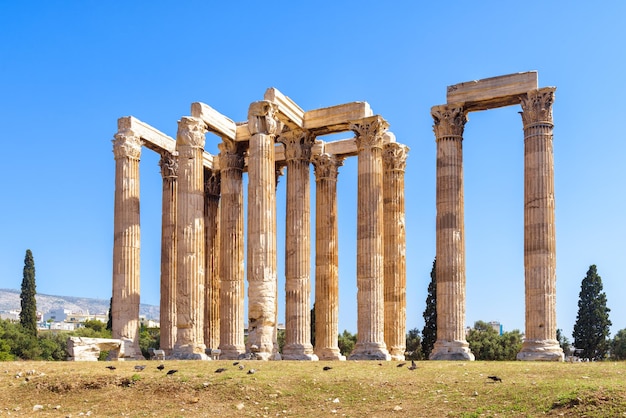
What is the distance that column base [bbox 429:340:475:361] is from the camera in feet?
147

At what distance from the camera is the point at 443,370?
33.9 metres

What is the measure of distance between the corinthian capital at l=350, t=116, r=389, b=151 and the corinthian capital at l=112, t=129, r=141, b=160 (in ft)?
43.8

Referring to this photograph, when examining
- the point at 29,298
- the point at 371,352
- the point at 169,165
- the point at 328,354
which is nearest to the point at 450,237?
the point at 371,352

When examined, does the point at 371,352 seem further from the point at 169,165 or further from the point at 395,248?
the point at 169,165

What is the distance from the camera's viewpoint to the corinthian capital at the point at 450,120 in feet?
156

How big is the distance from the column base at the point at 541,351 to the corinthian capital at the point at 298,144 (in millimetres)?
17494

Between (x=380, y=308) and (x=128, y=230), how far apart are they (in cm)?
1557

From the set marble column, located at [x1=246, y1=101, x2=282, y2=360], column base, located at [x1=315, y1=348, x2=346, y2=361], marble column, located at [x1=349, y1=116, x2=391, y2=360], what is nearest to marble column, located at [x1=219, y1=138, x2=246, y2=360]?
marble column, located at [x1=246, y1=101, x2=282, y2=360]

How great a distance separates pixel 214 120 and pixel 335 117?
24.1 feet

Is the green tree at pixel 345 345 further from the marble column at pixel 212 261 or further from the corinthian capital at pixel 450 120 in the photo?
the corinthian capital at pixel 450 120

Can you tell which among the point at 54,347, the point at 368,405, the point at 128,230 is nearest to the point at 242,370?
the point at 368,405

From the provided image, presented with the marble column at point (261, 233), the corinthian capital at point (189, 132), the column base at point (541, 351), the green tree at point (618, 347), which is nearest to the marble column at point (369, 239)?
the marble column at point (261, 233)

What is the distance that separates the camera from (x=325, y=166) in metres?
55.1

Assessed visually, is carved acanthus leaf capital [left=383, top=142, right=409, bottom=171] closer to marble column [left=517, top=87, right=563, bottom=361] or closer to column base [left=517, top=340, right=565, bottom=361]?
marble column [left=517, top=87, right=563, bottom=361]
